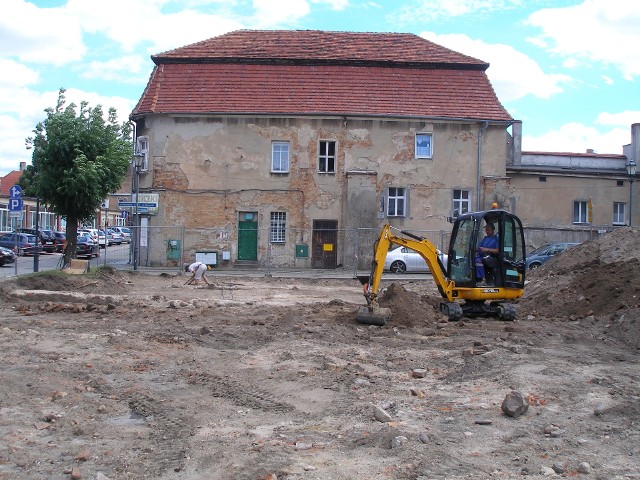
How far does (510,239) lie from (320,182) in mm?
20381

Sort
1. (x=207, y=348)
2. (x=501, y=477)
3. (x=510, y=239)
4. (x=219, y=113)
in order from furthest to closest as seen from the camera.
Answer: (x=219, y=113) → (x=510, y=239) → (x=207, y=348) → (x=501, y=477)

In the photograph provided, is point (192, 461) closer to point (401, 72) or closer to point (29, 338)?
point (29, 338)

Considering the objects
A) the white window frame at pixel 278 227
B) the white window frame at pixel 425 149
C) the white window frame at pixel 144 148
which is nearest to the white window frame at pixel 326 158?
the white window frame at pixel 278 227

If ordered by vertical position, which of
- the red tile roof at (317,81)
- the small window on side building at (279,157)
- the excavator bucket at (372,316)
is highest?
the red tile roof at (317,81)

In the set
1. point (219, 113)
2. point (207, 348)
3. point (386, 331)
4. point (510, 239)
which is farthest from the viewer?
point (219, 113)

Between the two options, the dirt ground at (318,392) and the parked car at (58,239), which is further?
the parked car at (58,239)

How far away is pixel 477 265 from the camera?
15383mm

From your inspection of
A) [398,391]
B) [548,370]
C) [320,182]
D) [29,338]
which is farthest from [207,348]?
[320,182]

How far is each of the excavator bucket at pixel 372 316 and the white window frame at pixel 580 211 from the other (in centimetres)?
2799

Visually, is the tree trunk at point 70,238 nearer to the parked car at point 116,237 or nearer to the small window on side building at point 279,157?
the small window on side building at point 279,157

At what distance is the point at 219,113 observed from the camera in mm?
34781

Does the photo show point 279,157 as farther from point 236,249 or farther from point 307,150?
point 236,249

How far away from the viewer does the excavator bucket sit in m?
14.4

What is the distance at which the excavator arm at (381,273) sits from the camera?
14461mm
